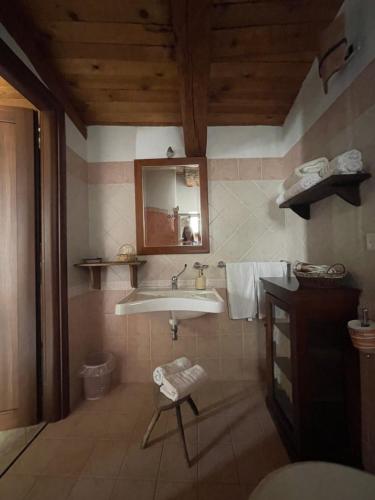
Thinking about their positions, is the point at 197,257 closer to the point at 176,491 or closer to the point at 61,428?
the point at 176,491

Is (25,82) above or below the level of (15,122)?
above

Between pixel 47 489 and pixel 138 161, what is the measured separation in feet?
6.60

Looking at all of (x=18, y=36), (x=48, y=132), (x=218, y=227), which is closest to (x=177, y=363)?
(x=218, y=227)

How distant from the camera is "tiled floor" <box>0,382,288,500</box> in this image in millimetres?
965

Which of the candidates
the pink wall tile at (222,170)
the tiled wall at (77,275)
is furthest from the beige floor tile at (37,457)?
the pink wall tile at (222,170)

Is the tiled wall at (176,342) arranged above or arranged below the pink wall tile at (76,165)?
below

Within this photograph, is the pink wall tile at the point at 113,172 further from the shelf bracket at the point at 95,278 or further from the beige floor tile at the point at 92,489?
the beige floor tile at the point at 92,489

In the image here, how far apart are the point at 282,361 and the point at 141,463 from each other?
2.98 feet

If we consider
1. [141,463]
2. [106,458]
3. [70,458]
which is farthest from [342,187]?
[70,458]

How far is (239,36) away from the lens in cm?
115

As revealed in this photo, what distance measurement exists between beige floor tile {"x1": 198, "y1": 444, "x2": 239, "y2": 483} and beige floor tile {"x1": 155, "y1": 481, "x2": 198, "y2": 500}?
0.20ft

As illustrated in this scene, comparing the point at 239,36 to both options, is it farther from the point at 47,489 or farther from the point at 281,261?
the point at 47,489

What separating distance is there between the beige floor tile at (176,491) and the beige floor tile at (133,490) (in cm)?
4

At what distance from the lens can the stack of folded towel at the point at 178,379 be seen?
44.2 inches
